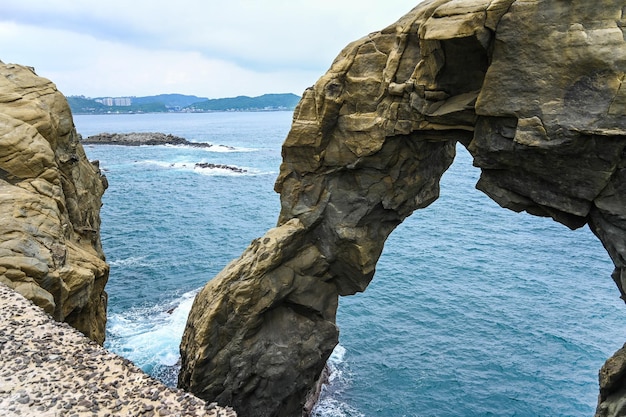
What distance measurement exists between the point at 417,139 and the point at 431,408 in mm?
14064

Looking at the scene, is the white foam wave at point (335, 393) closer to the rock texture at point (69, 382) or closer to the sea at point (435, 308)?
the sea at point (435, 308)

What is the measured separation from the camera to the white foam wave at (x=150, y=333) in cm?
2730

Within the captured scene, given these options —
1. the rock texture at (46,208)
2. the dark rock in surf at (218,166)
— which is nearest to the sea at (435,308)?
the rock texture at (46,208)

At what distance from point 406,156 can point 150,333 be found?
20.1m

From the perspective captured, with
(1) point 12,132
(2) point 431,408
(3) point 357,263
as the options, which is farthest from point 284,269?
(1) point 12,132

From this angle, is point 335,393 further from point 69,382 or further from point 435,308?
point 69,382

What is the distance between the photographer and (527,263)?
40.7 meters

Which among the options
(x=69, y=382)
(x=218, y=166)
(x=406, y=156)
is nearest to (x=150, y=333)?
(x=406, y=156)

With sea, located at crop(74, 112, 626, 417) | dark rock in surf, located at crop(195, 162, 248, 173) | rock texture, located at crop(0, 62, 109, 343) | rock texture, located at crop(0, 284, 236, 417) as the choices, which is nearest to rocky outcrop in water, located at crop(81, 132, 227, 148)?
dark rock in surf, located at crop(195, 162, 248, 173)

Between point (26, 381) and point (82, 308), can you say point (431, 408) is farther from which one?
point (26, 381)

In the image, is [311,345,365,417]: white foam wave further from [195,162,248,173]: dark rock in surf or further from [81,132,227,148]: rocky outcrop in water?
[81,132,227,148]: rocky outcrop in water

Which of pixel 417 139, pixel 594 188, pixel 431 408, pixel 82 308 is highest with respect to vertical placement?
pixel 417 139

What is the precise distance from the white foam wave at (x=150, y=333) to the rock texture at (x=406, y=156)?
5296 mm

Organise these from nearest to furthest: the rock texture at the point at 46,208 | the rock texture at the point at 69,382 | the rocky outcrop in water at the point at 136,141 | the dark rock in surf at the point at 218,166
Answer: the rock texture at the point at 69,382
the rock texture at the point at 46,208
the dark rock in surf at the point at 218,166
the rocky outcrop in water at the point at 136,141
